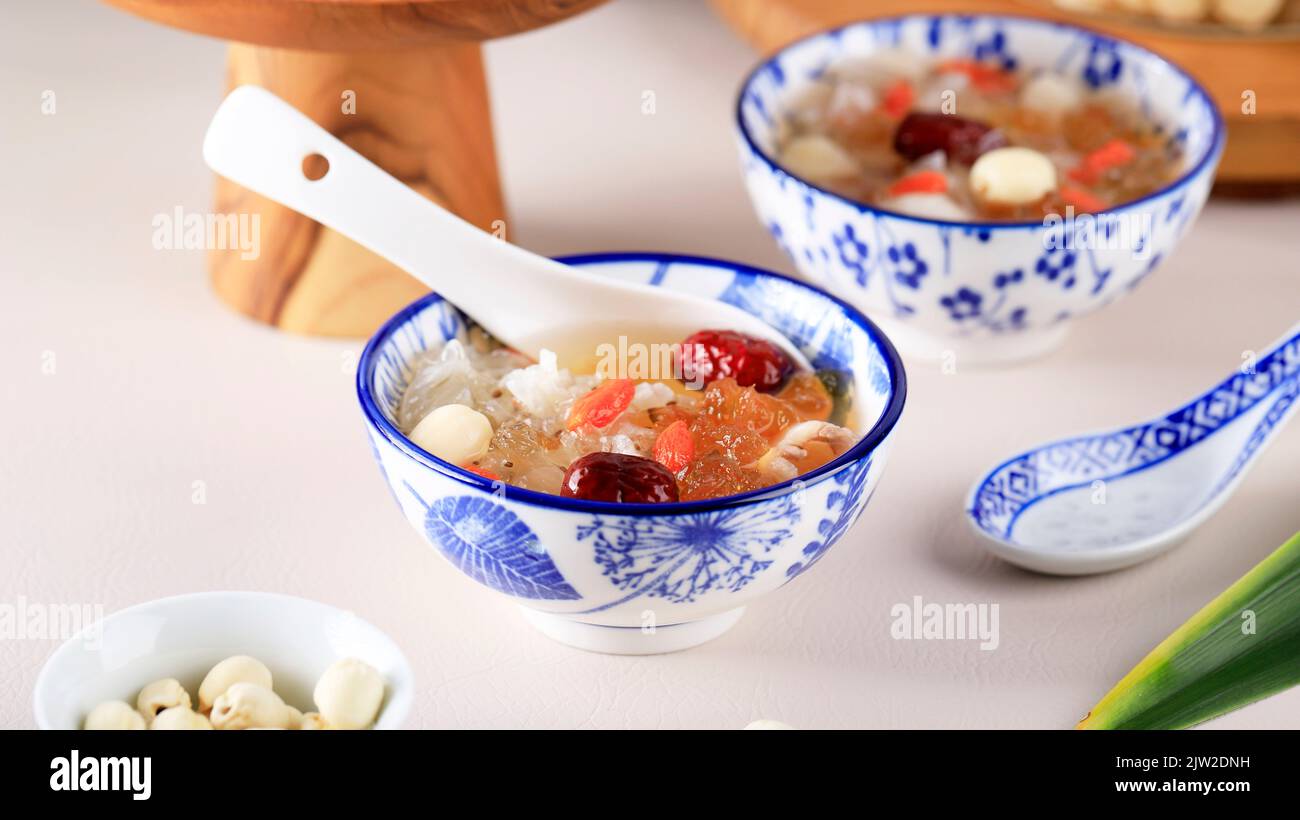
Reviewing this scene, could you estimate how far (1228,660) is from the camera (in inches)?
40.7

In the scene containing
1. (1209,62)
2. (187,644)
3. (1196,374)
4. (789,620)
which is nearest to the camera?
(187,644)

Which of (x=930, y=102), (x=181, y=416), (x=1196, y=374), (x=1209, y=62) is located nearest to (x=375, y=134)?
(x=181, y=416)

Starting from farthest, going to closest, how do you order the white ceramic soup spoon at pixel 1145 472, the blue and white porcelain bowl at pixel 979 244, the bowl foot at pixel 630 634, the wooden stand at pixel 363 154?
the wooden stand at pixel 363 154
the blue and white porcelain bowl at pixel 979 244
the white ceramic soup spoon at pixel 1145 472
the bowl foot at pixel 630 634

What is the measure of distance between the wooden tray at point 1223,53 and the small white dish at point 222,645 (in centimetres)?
115

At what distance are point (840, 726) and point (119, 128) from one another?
132cm

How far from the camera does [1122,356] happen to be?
158cm

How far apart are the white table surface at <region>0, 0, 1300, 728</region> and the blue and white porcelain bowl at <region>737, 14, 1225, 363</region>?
0.08m

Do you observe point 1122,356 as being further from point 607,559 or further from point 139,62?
point 139,62

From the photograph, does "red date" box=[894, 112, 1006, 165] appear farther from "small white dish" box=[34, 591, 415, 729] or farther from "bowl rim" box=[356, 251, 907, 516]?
"small white dish" box=[34, 591, 415, 729]

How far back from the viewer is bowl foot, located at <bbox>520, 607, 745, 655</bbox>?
113 cm

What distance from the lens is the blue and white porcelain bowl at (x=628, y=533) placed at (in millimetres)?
975
